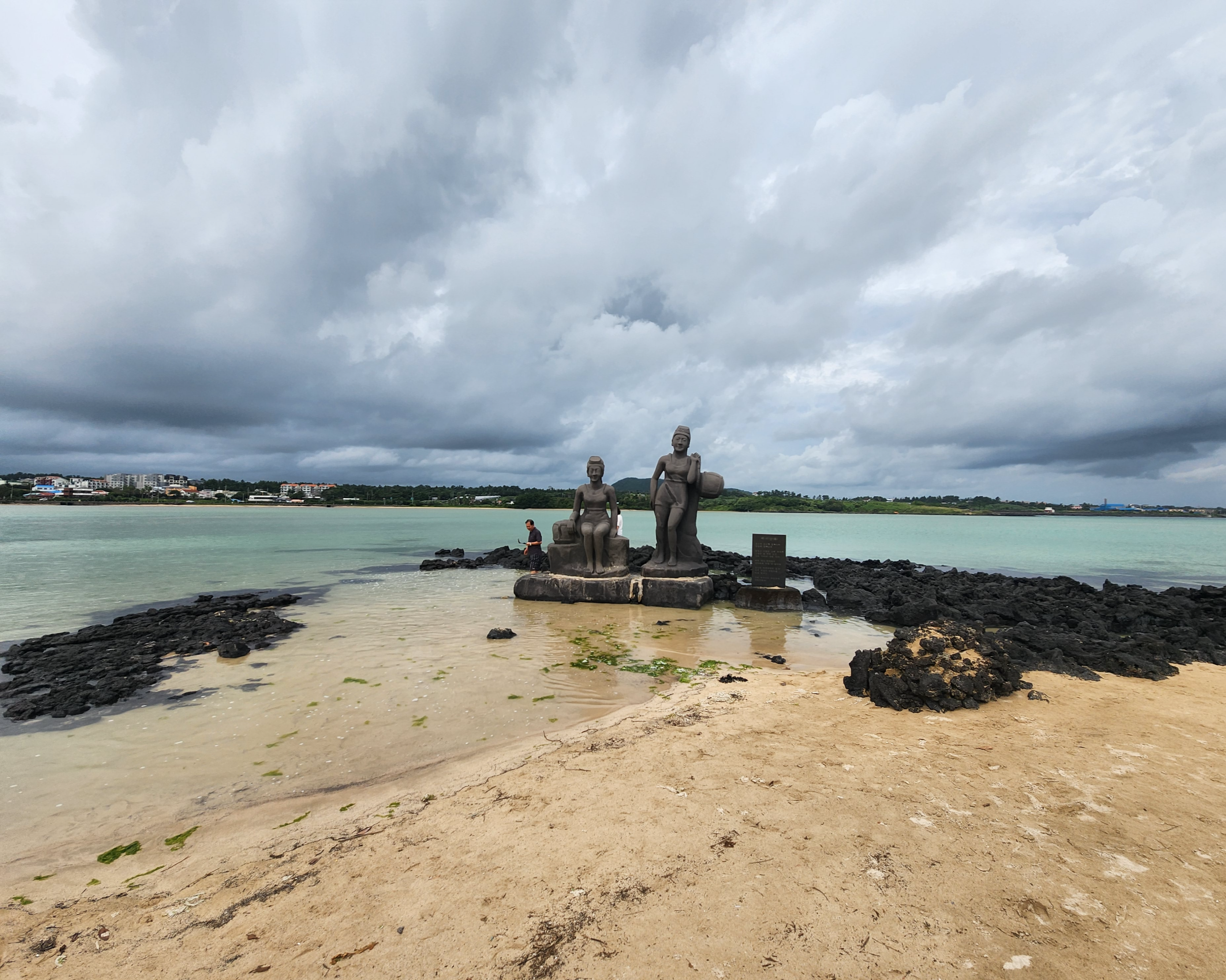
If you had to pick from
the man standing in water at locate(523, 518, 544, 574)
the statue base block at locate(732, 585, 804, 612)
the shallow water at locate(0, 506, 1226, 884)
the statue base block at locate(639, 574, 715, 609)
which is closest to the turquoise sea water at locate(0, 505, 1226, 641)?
the shallow water at locate(0, 506, 1226, 884)

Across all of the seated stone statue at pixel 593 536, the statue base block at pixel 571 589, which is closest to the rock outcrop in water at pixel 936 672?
the statue base block at pixel 571 589

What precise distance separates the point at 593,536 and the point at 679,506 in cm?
220

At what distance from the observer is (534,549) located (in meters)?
17.0

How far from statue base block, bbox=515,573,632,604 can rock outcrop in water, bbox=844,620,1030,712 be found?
6888 millimetres

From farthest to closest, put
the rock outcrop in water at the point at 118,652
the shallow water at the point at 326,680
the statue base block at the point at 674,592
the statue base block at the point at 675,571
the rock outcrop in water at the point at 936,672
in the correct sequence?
1. the statue base block at the point at 675,571
2. the statue base block at the point at 674,592
3. the rock outcrop in water at the point at 118,652
4. the rock outcrop in water at the point at 936,672
5. the shallow water at the point at 326,680

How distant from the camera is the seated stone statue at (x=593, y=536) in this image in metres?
13.0

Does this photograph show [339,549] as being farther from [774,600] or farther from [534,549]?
[774,600]

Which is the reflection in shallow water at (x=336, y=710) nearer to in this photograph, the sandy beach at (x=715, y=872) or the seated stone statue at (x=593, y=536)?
the sandy beach at (x=715, y=872)

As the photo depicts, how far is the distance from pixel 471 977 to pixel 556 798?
1.57 meters

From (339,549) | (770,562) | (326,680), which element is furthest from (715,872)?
(339,549)

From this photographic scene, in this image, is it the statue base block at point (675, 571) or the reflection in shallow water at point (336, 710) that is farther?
the statue base block at point (675, 571)

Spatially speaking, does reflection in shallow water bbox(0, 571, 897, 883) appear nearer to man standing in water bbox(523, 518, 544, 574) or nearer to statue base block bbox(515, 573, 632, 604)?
statue base block bbox(515, 573, 632, 604)

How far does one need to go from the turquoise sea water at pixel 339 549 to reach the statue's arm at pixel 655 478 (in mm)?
11446

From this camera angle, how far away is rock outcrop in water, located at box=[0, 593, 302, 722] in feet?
21.9
